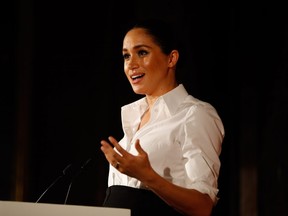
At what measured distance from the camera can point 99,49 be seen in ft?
8.15

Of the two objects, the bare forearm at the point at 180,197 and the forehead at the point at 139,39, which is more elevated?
the forehead at the point at 139,39

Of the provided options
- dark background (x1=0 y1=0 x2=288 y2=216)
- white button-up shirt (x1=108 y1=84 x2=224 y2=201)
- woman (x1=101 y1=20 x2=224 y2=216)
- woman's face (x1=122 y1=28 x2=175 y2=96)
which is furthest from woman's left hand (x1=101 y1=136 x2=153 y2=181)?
dark background (x1=0 y1=0 x2=288 y2=216)

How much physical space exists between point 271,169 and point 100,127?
2.72 feet

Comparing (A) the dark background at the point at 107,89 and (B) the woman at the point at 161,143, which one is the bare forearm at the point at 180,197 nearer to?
(B) the woman at the point at 161,143

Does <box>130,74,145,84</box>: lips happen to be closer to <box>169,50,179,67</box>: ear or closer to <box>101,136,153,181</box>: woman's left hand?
<box>169,50,179,67</box>: ear

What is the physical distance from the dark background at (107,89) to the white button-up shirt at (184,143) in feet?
2.44

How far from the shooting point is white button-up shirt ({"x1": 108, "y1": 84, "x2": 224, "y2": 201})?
1219mm

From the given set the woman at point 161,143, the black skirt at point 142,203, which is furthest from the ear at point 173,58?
the black skirt at point 142,203

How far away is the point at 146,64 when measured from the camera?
1479 millimetres

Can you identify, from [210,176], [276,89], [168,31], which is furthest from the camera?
[276,89]

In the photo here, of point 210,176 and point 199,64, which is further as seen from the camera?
point 199,64

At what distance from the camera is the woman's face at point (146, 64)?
1.48 meters

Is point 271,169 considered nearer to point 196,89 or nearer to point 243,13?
point 196,89

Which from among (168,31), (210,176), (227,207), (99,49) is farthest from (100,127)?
(210,176)
